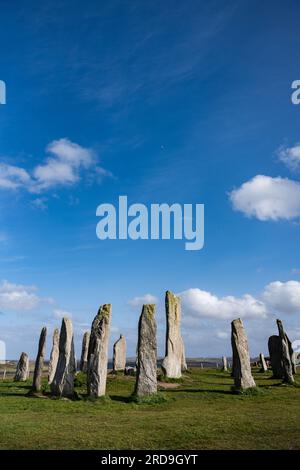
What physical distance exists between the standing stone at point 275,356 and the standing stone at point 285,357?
2935mm

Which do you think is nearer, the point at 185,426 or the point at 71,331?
the point at 185,426

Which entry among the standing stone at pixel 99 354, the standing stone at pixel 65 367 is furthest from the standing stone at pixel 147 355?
the standing stone at pixel 65 367

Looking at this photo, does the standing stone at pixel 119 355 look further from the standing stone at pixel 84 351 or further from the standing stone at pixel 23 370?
the standing stone at pixel 23 370

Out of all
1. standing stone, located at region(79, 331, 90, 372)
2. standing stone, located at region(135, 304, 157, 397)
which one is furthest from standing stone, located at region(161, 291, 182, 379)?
standing stone, located at region(79, 331, 90, 372)

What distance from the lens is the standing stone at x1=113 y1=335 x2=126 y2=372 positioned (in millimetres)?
34469

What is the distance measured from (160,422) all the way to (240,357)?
8572mm

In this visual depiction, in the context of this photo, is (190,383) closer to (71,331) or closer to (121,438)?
(71,331)

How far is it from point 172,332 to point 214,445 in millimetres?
18745

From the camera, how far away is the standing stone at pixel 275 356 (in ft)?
91.8

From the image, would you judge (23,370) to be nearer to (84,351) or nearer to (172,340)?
(84,351)

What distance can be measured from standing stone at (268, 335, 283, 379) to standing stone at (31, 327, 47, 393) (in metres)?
14.9
